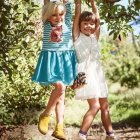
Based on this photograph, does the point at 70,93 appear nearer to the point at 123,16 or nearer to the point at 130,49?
the point at 123,16

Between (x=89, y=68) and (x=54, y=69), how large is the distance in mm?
473

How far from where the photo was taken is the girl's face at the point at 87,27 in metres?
5.23

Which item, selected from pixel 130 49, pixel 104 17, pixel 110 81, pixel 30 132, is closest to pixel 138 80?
pixel 110 81

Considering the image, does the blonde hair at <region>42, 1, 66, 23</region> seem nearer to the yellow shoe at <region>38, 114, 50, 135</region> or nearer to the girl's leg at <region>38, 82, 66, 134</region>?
the girl's leg at <region>38, 82, 66, 134</region>

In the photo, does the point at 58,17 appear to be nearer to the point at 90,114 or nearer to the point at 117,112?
the point at 90,114

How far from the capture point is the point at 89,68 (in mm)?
5148

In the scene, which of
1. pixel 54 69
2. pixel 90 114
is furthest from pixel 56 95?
pixel 90 114

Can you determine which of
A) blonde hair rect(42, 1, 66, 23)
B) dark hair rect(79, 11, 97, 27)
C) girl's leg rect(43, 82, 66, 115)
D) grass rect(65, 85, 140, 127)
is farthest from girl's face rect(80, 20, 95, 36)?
grass rect(65, 85, 140, 127)

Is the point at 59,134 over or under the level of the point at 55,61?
under

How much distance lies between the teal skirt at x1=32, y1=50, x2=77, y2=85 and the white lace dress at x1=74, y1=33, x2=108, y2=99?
0.64ft

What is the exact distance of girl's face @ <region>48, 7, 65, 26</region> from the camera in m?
4.94

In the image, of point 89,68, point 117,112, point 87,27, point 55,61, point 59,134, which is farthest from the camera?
point 117,112

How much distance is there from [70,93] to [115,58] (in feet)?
45.1

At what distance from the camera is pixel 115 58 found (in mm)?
26094
